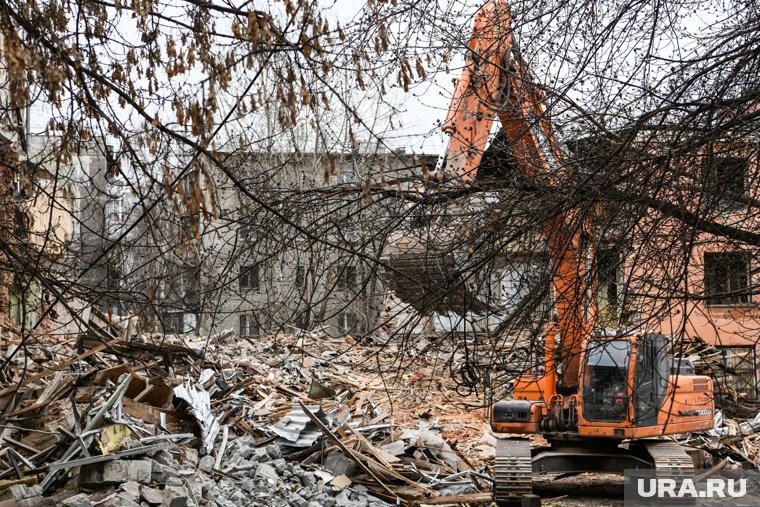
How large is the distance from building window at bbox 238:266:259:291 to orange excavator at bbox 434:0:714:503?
6.69ft

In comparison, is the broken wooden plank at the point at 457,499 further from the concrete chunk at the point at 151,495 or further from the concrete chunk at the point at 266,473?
the concrete chunk at the point at 151,495

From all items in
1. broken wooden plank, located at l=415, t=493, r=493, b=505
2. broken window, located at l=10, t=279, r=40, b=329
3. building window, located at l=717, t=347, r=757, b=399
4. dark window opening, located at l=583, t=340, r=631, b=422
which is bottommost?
broken wooden plank, located at l=415, t=493, r=493, b=505

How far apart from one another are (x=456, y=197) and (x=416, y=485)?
472 cm

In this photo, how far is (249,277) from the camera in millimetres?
8062

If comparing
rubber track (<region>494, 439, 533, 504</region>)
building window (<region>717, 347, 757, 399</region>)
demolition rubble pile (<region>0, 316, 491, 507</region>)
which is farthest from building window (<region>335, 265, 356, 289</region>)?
rubber track (<region>494, 439, 533, 504</region>)

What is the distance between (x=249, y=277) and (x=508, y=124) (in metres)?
2.89

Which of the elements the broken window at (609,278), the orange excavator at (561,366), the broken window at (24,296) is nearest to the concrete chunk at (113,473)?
the broken window at (24,296)

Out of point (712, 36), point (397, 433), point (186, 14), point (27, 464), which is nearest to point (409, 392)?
point (397, 433)

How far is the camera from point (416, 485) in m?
11.3

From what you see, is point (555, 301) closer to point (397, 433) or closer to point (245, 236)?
point (245, 236)

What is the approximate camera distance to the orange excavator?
7715 millimetres

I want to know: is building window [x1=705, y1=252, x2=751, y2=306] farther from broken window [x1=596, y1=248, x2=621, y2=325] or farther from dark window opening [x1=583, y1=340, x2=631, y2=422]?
dark window opening [x1=583, y1=340, x2=631, y2=422]

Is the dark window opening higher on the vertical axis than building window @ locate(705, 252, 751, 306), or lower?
lower

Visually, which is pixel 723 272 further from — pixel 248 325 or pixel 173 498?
pixel 248 325
